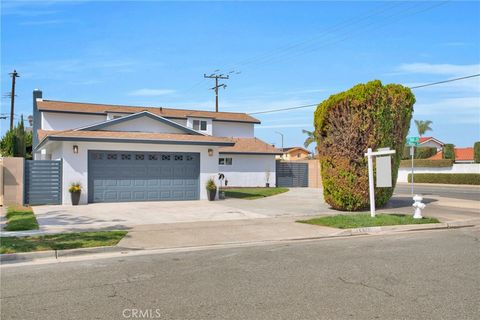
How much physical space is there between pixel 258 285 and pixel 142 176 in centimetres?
1483

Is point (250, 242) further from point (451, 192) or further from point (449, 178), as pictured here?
point (449, 178)

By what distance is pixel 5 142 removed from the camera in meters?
35.2

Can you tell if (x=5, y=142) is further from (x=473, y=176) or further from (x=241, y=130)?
(x=473, y=176)

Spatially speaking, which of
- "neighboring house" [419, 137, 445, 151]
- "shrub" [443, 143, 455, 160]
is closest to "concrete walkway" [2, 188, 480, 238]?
Result: "shrub" [443, 143, 455, 160]

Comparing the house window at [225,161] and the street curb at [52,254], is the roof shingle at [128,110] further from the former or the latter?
the street curb at [52,254]

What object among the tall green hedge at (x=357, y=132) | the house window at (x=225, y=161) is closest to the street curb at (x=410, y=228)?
the tall green hedge at (x=357, y=132)

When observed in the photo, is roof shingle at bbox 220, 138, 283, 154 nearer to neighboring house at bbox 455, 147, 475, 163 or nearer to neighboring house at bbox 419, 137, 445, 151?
neighboring house at bbox 455, 147, 475, 163

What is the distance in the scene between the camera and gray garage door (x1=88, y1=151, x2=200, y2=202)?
20.0 m

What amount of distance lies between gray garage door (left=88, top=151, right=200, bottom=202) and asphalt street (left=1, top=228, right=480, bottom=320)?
1146 cm

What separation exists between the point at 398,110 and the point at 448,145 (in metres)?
41.1

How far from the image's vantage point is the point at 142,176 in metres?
20.7

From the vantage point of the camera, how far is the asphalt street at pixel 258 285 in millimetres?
5492

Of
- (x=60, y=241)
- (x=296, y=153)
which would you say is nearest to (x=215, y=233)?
(x=60, y=241)

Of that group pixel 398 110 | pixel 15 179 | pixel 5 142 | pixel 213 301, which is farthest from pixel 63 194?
pixel 5 142
